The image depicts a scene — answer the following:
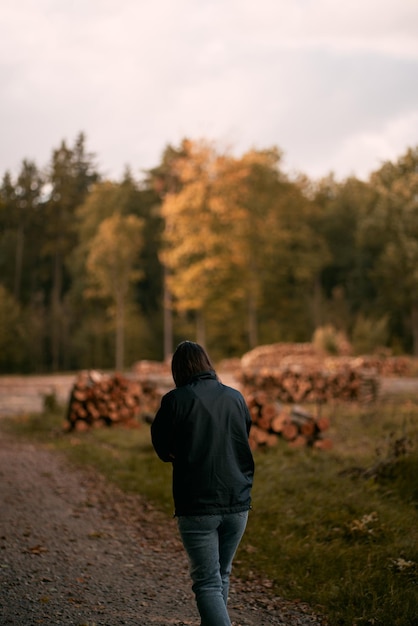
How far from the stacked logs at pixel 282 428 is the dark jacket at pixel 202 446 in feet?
20.2

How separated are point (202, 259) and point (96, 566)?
26.5 m

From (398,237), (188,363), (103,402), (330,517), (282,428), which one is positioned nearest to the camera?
(188,363)

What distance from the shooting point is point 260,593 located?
4.70 m

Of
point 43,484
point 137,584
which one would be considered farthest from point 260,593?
point 43,484

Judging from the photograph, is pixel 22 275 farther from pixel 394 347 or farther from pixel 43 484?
pixel 43 484

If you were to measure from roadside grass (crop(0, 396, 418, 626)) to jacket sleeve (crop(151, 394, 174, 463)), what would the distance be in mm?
1904

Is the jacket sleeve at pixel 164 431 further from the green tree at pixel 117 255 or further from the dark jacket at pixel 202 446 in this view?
the green tree at pixel 117 255

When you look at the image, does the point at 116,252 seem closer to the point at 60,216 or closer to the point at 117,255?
the point at 117,255

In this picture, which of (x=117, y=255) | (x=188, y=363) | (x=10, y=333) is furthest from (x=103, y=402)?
(x=10, y=333)

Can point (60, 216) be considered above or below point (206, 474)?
above

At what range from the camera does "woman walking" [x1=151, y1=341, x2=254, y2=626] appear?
10.4ft

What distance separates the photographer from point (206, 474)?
3.21 meters

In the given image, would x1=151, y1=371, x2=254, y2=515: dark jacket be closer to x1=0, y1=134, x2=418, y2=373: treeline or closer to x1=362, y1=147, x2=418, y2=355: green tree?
x1=0, y1=134, x2=418, y2=373: treeline

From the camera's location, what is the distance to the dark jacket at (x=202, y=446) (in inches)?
126
